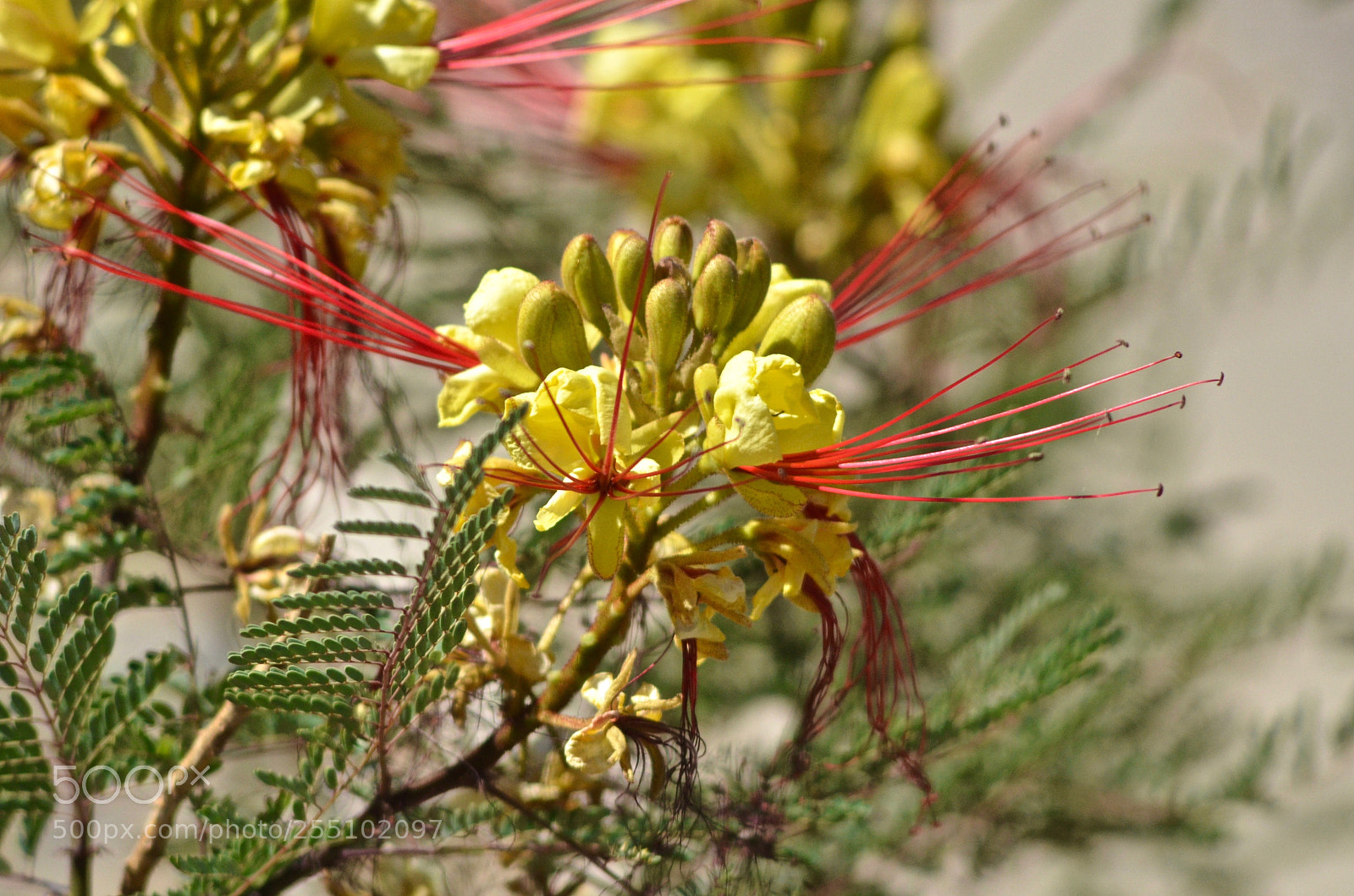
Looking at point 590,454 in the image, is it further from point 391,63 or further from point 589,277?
point 391,63

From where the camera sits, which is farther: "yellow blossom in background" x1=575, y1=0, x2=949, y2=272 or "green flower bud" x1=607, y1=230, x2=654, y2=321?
"yellow blossom in background" x1=575, y1=0, x2=949, y2=272

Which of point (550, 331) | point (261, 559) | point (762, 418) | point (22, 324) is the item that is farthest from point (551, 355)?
point (22, 324)

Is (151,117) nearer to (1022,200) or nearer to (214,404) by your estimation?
(214,404)

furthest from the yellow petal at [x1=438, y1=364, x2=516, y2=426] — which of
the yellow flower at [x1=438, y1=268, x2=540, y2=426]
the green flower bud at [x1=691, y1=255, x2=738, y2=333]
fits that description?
the green flower bud at [x1=691, y1=255, x2=738, y2=333]

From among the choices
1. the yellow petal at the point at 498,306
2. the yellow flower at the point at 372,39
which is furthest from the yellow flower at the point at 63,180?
the yellow petal at the point at 498,306

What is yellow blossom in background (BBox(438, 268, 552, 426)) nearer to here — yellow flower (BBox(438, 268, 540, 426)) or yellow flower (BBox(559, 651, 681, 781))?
yellow flower (BBox(438, 268, 540, 426))

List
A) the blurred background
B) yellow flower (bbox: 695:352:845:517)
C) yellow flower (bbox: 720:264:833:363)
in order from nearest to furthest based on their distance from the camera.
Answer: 1. yellow flower (bbox: 695:352:845:517)
2. yellow flower (bbox: 720:264:833:363)
3. the blurred background

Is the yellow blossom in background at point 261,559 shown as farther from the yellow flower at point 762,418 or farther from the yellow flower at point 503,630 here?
the yellow flower at point 762,418
